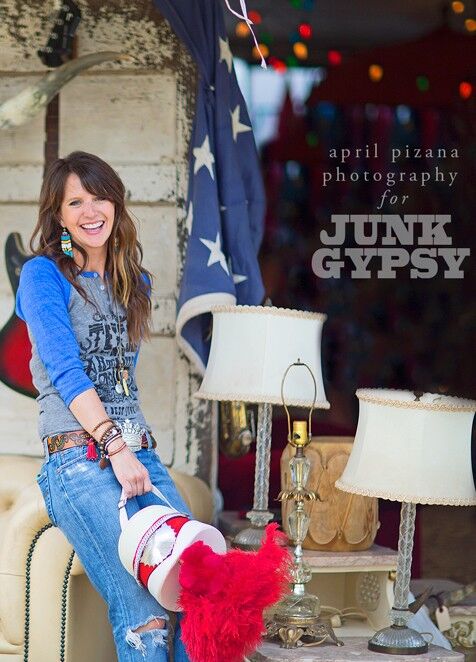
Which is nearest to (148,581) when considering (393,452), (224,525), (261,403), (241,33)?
(393,452)

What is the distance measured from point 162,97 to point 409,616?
2330mm

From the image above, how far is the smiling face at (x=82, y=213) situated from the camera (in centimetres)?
313

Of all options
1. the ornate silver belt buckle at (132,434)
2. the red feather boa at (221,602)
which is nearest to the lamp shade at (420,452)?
the red feather boa at (221,602)

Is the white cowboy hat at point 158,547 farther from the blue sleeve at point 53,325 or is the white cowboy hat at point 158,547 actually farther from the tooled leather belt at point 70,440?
the blue sleeve at point 53,325

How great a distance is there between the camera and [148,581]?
2799 millimetres

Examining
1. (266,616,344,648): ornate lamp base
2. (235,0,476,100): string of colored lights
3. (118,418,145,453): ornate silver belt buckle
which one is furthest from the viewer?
(235,0,476,100): string of colored lights

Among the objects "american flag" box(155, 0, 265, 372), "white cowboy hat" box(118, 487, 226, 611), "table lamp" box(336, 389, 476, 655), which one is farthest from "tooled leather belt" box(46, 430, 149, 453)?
"american flag" box(155, 0, 265, 372)

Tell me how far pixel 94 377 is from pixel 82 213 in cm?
46

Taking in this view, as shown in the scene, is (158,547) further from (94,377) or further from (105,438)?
(94,377)

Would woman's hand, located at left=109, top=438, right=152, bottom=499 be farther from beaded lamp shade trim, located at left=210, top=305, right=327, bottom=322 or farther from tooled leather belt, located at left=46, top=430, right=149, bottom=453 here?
beaded lamp shade trim, located at left=210, top=305, right=327, bottom=322

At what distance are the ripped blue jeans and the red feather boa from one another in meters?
0.15

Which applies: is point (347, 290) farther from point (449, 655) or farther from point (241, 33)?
point (449, 655)

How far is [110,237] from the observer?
10.6 ft

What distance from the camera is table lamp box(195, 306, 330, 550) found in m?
3.82
